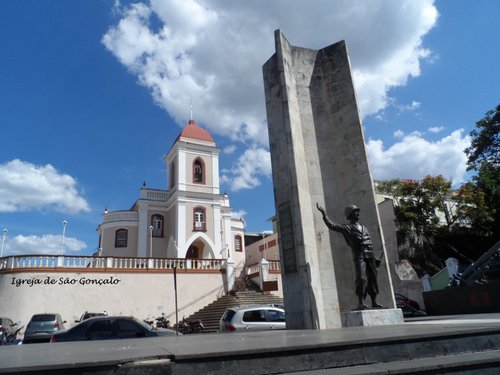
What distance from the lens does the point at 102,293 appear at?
21.8m

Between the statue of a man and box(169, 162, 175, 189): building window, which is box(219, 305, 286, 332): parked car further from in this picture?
box(169, 162, 175, 189): building window

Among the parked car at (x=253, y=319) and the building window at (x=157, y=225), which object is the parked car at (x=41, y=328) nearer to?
the parked car at (x=253, y=319)

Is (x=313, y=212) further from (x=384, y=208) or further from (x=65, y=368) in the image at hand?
(x=384, y=208)

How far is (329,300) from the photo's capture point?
8.55 metres

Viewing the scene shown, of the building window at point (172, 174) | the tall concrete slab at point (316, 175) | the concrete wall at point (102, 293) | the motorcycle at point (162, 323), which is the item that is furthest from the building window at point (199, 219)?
the tall concrete slab at point (316, 175)

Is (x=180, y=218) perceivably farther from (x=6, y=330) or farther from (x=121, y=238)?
(x=6, y=330)

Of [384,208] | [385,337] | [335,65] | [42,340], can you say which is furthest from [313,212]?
[384,208]

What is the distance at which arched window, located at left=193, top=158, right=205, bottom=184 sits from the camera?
1381 inches

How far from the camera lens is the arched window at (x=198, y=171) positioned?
3507 cm

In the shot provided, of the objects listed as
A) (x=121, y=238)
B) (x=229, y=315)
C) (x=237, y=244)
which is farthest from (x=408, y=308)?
(x=121, y=238)

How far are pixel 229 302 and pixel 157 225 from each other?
13701 mm

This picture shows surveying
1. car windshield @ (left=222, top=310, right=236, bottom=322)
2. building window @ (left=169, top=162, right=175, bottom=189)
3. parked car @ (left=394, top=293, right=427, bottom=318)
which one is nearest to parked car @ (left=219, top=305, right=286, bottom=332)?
car windshield @ (left=222, top=310, right=236, bottom=322)

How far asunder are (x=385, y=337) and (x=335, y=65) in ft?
27.5

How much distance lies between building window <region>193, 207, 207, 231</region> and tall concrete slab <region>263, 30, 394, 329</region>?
24.1 metres
